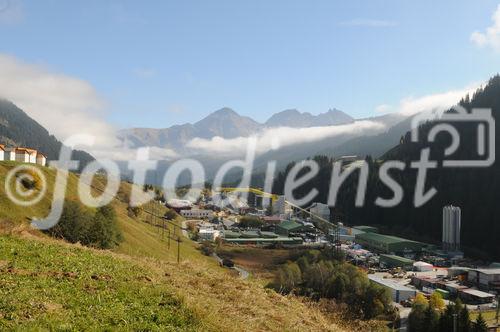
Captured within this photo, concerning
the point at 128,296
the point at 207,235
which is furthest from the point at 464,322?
the point at 207,235

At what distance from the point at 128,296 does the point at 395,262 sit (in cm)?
12238

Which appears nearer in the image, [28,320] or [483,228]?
[28,320]

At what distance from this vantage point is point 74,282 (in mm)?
15469

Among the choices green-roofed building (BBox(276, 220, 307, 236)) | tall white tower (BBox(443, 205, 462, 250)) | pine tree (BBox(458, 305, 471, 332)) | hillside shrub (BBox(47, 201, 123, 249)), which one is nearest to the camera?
hillside shrub (BBox(47, 201, 123, 249))

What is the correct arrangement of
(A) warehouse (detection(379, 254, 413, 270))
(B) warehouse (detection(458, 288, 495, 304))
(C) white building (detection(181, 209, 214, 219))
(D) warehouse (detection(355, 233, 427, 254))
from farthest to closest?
(C) white building (detection(181, 209, 214, 219))
(D) warehouse (detection(355, 233, 427, 254))
(A) warehouse (detection(379, 254, 413, 270))
(B) warehouse (detection(458, 288, 495, 304))

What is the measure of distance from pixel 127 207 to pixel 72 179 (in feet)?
96.4

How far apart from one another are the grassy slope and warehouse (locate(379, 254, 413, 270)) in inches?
4348

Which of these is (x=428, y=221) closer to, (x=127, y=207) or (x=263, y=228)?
(x=263, y=228)

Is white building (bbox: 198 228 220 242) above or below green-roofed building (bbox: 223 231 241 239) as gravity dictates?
above

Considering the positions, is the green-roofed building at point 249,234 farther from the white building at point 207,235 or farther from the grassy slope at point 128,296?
the grassy slope at point 128,296

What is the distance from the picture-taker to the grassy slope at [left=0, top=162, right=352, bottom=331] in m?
12.2

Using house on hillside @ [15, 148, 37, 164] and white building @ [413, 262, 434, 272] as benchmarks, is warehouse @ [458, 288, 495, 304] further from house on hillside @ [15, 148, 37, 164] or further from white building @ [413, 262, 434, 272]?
house on hillside @ [15, 148, 37, 164]

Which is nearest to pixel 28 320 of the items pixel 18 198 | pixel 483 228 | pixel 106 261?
pixel 106 261

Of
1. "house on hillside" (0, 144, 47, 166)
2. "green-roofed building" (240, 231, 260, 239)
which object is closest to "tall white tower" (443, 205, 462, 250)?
"green-roofed building" (240, 231, 260, 239)
